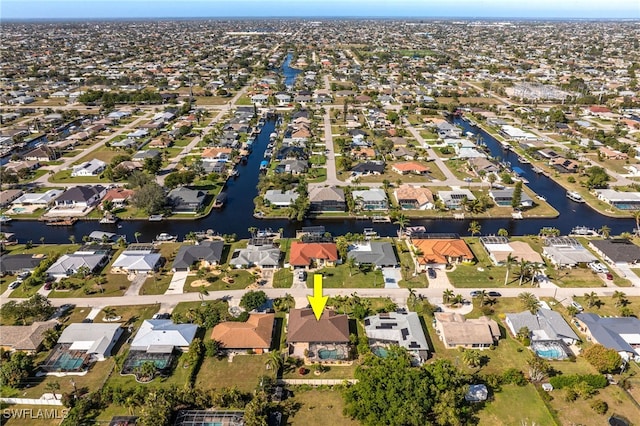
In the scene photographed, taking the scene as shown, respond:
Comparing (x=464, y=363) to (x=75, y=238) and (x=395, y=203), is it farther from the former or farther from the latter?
(x=75, y=238)

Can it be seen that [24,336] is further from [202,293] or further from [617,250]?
[617,250]

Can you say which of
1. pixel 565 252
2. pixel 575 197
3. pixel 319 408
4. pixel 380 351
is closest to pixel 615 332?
pixel 565 252

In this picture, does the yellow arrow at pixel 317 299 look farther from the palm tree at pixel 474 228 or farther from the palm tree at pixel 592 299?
the palm tree at pixel 592 299

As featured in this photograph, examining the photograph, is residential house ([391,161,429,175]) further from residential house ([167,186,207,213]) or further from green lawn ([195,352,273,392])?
green lawn ([195,352,273,392])

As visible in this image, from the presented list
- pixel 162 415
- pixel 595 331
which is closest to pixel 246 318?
pixel 162 415

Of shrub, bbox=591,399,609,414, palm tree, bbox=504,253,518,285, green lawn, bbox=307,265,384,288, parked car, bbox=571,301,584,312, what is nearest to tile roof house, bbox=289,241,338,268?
green lawn, bbox=307,265,384,288

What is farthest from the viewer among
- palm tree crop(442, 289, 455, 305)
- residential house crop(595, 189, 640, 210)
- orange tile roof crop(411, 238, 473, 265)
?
residential house crop(595, 189, 640, 210)

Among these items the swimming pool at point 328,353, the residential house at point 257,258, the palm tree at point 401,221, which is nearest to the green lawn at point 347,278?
the residential house at point 257,258
